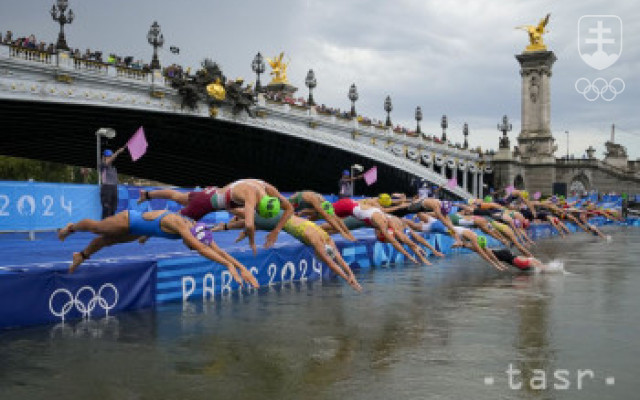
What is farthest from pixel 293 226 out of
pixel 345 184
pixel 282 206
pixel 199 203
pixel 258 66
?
pixel 258 66

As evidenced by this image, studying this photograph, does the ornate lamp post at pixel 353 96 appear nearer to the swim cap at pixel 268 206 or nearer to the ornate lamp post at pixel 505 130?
the ornate lamp post at pixel 505 130

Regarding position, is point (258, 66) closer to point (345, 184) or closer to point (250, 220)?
point (345, 184)

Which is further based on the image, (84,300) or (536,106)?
(536,106)

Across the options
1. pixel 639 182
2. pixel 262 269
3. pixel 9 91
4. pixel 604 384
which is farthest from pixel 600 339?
pixel 639 182

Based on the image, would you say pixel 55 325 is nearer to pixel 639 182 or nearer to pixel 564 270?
pixel 564 270

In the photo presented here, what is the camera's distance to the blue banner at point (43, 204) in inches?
827

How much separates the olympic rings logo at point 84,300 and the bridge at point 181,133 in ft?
94.9

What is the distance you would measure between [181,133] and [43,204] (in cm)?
3773

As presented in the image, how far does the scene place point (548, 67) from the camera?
342 ft

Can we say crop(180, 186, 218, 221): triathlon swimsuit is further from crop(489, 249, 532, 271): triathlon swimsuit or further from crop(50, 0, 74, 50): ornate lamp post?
crop(50, 0, 74, 50): ornate lamp post

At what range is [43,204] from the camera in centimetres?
2219

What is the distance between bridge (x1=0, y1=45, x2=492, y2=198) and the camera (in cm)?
4153

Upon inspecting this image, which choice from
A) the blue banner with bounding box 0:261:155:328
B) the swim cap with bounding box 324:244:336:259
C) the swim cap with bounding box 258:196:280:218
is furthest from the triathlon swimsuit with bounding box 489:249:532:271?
the blue banner with bounding box 0:261:155:328

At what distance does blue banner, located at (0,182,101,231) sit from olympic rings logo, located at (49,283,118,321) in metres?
9.37
